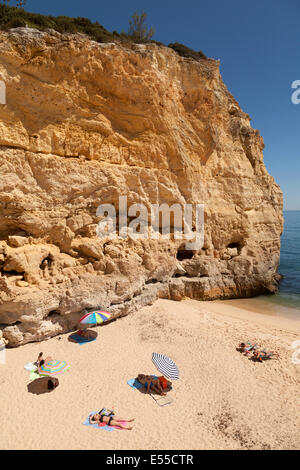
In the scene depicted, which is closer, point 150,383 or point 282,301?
point 150,383

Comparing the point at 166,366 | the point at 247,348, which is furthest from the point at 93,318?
the point at 247,348

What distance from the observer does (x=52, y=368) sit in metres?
7.27

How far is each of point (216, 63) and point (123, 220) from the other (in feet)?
39.2

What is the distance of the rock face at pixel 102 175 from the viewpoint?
356 inches

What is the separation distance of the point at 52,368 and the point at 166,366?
10.9 ft

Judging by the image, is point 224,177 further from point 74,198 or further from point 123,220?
point 74,198

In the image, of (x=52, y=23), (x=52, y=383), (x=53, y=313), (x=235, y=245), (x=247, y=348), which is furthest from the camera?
(x=235, y=245)

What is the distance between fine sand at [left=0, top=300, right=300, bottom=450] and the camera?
5684mm

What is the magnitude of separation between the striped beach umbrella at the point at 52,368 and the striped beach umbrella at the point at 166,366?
2.74 metres

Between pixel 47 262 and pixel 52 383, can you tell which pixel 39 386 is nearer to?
pixel 52 383

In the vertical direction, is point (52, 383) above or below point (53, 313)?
below

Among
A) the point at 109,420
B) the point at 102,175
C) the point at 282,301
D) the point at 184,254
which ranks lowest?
the point at 282,301

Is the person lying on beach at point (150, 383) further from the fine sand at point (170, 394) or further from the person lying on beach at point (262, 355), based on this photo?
the person lying on beach at point (262, 355)

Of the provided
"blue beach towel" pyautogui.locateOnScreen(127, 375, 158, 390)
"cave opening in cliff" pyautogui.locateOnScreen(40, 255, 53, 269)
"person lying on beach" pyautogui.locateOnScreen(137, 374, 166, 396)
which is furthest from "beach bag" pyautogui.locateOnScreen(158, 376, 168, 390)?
"cave opening in cliff" pyautogui.locateOnScreen(40, 255, 53, 269)
